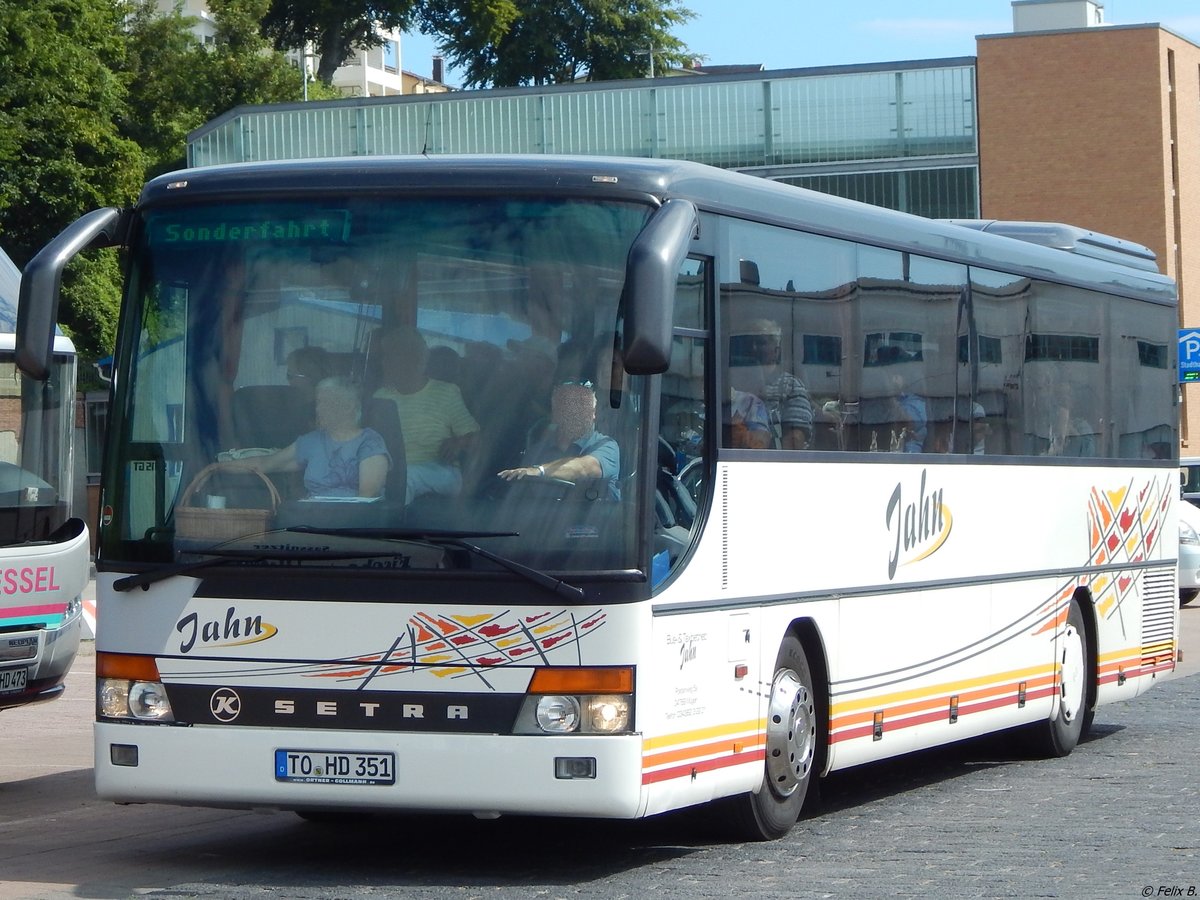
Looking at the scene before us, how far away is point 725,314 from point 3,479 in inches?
201

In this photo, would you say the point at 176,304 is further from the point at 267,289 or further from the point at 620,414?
the point at 620,414

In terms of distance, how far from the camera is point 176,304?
356 inches

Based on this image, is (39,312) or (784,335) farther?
(784,335)

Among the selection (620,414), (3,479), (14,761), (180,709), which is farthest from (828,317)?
(14,761)

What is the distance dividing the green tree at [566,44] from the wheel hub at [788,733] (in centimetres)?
5497

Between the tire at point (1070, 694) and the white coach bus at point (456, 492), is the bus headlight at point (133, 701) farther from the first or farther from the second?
the tire at point (1070, 694)

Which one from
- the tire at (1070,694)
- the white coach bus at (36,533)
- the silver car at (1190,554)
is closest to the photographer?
the white coach bus at (36,533)

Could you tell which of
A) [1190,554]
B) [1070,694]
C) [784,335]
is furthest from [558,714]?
[1190,554]

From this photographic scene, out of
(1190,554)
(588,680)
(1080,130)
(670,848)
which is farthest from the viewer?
(1080,130)

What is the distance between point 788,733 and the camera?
9.84 meters

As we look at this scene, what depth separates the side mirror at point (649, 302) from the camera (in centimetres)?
788

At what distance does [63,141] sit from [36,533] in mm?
30542

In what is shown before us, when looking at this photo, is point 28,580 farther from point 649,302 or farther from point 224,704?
point 649,302

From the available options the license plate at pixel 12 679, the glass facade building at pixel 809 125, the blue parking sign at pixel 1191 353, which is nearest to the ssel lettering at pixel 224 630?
the license plate at pixel 12 679
